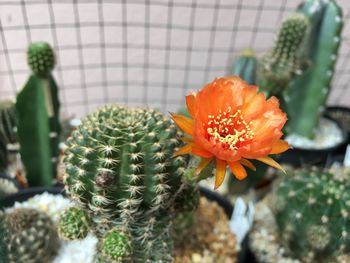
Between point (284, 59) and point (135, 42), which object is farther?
point (135, 42)

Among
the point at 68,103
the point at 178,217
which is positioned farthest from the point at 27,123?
the point at 68,103

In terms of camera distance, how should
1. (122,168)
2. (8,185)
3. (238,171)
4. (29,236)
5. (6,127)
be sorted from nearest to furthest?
(238,171) → (122,168) → (29,236) → (8,185) → (6,127)

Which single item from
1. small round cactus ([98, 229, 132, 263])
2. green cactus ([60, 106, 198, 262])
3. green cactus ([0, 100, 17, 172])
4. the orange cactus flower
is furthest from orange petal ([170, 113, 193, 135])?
green cactus ([0, 100, 17, 172])

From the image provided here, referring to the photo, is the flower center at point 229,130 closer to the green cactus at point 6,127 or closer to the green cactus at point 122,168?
the green cactus at point 122,168

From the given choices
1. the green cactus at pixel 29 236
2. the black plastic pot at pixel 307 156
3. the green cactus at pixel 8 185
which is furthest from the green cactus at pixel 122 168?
the black plastic pot at pixel 307 156

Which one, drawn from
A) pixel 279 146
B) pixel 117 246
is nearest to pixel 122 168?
pixel 117 246

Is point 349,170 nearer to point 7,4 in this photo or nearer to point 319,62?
point 319,62

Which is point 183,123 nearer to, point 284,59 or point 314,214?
point 314,214
